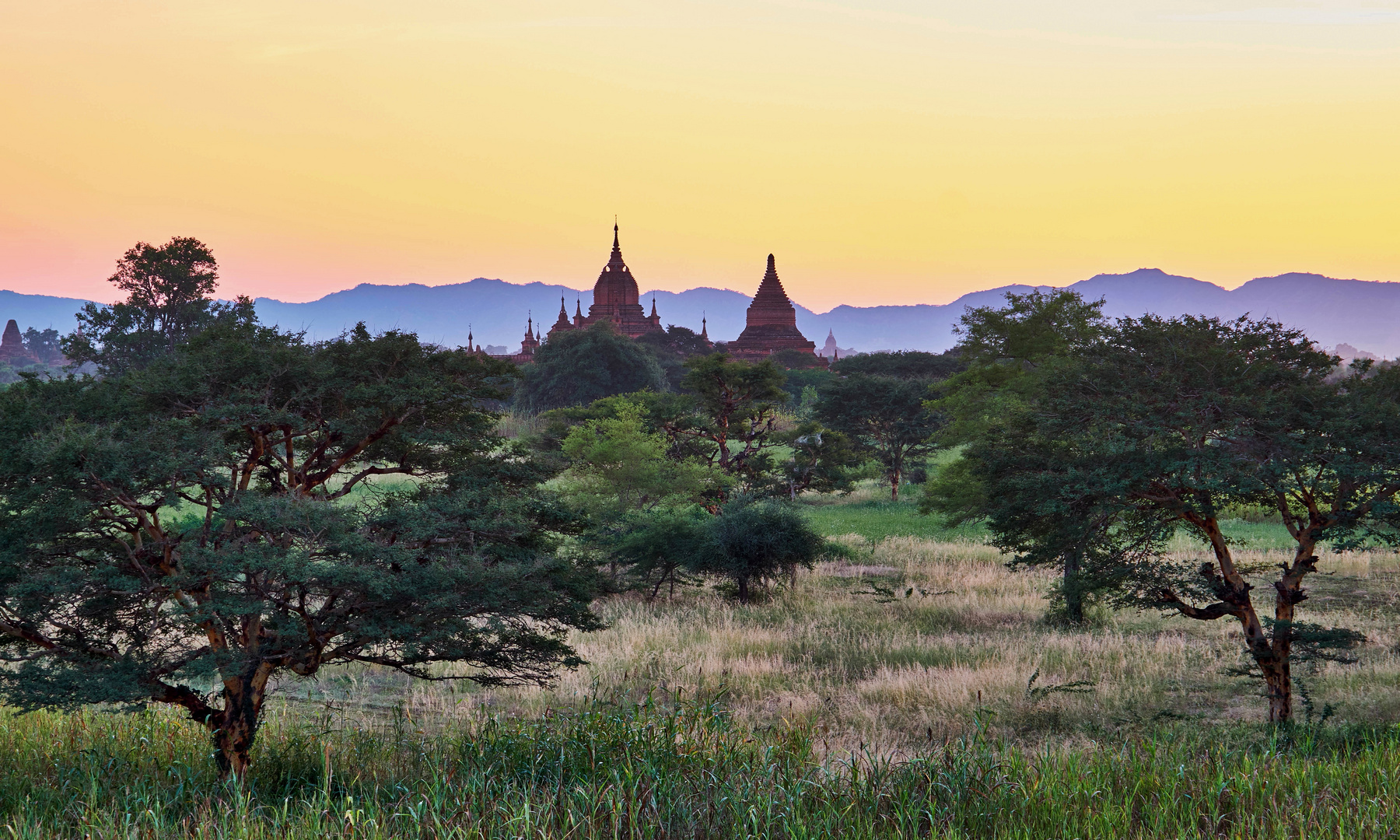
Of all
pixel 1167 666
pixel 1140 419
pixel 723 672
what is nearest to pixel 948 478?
pixel 1167 666

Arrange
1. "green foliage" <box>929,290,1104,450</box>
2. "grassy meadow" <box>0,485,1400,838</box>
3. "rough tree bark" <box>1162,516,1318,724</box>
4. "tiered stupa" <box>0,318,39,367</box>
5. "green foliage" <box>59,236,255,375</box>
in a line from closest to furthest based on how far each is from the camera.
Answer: "grassy meadow" <box>0,485,1400,838</box>, "rough tree bark" <box>1162,516,1318,724</box>, "green foliage" <box>929,290,1104,450</box>, "green foliage" <box>59,236,255,375</box>, "tiered stupa" <box>0,318,39,367</box>

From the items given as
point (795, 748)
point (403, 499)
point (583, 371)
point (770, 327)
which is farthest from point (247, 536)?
point (770, 327)

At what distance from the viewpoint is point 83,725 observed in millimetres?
9578

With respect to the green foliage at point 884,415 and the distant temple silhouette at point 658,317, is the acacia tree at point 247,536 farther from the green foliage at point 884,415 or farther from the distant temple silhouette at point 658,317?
the distant temple silhouette at point 658,317

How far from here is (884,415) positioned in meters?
42.2

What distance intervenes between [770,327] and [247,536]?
107254mm

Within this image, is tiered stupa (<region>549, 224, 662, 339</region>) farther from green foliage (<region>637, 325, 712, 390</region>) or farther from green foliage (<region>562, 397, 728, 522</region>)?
green foliage (<region>562, 397, 728, 522</region>)

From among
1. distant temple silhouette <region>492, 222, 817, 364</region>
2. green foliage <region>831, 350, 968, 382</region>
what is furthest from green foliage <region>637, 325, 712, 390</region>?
green foliage <region>831, 350, 968, 382</region>

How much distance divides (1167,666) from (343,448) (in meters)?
12.7

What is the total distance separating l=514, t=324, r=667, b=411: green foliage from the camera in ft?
218

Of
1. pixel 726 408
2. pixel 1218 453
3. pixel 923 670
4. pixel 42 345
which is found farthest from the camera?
pixel 42 345

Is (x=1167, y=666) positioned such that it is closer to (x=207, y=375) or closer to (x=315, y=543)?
(x=315, y=543)

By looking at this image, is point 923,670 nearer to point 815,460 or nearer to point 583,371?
point 815,460

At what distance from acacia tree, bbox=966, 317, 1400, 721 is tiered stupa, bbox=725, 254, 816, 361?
9574 cm
